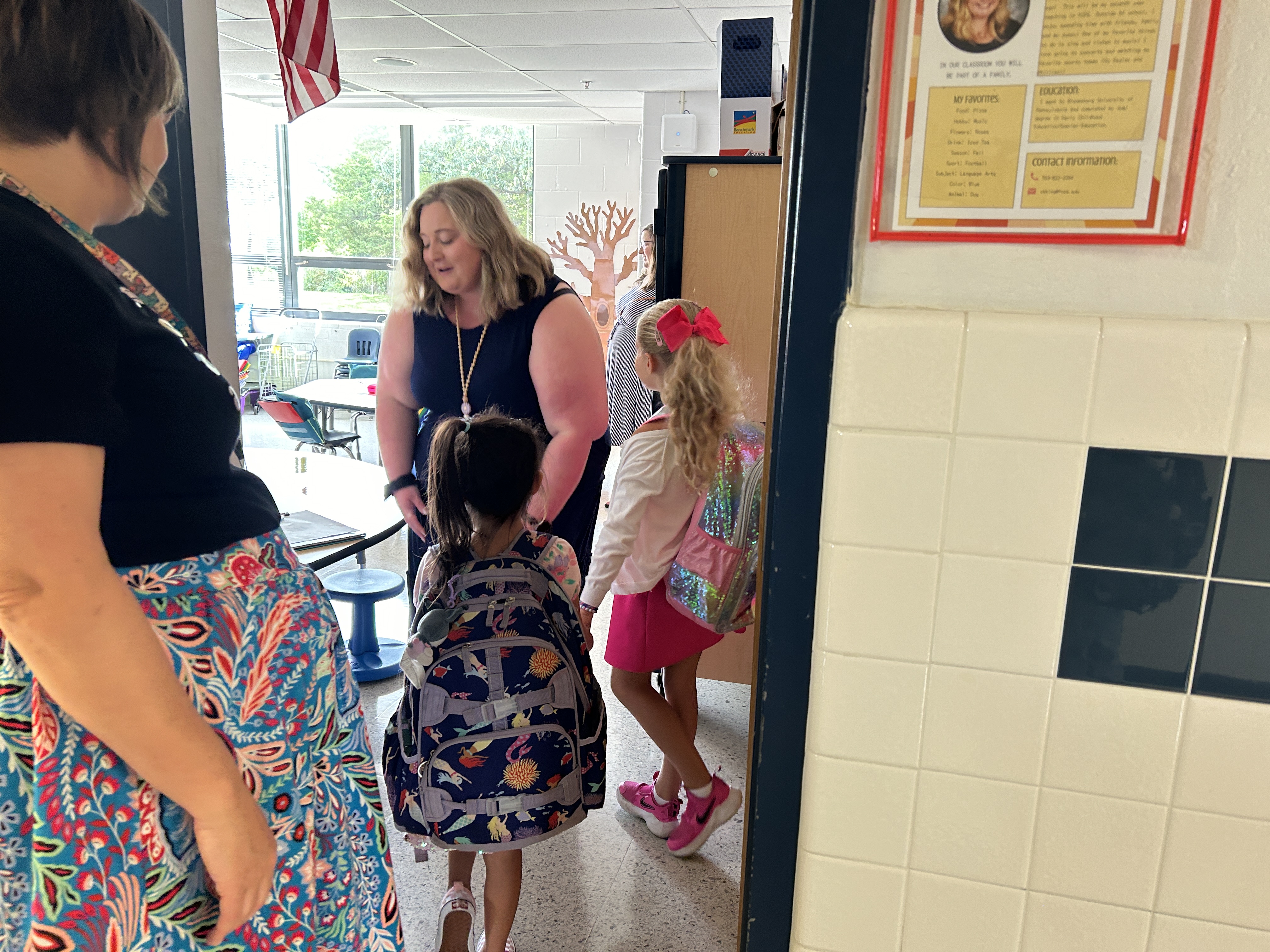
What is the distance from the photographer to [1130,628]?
0.86 m

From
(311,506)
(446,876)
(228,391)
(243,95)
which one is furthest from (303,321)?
(228,391)

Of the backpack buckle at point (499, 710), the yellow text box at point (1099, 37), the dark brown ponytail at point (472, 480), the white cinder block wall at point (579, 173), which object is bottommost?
the backpack buckle at point (499, 710)

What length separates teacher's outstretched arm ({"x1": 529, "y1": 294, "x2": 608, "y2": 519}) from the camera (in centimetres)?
202

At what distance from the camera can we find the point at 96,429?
0.72 m

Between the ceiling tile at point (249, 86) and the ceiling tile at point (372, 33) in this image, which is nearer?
the ceiling tile at point (372, 33)

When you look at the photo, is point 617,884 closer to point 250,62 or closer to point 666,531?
point 666,531

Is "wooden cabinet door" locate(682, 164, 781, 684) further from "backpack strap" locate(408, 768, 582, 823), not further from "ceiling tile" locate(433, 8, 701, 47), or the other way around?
"ceiling tile" locate(433, 8, 701, 47)

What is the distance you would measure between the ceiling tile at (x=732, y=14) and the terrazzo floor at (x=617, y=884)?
346 cm

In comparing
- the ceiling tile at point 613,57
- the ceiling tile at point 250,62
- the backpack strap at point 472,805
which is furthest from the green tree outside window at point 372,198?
the backpack strap at point 472,805

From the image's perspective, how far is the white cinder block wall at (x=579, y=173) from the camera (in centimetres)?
784

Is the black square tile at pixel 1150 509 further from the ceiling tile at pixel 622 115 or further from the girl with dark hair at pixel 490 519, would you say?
the ceiling tile at pixel 622 115

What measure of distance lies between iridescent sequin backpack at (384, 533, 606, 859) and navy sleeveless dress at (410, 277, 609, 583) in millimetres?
453

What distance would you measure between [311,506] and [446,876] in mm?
986

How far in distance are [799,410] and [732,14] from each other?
414 cm
